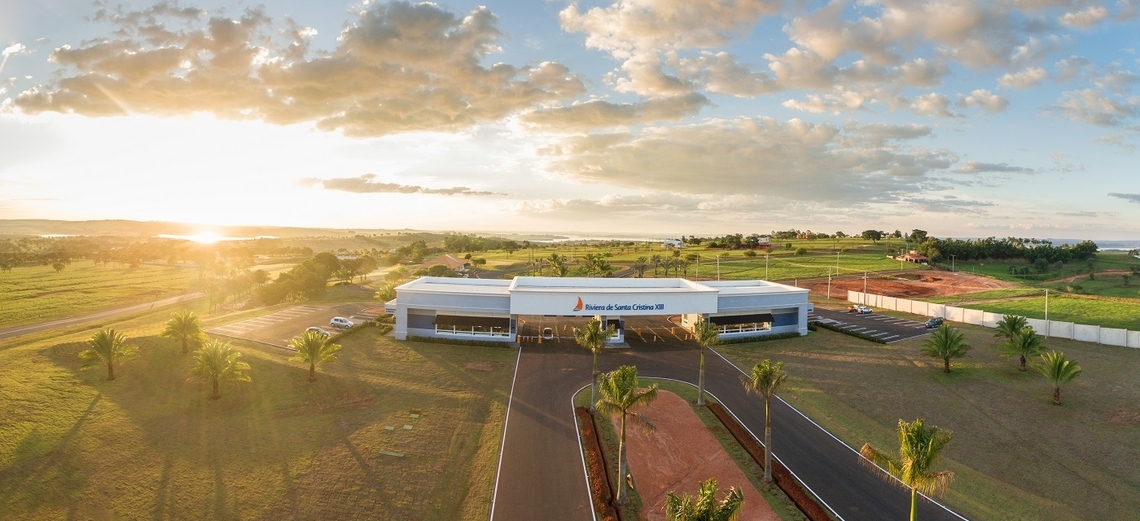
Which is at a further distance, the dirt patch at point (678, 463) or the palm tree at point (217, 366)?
the palm tree at point (217, 366)

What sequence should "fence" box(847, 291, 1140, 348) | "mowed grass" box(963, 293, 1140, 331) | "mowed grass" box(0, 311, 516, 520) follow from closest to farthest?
1. "mowed grass" box(0, 311, 516, 520)
2. "fence" box(847, 291, 1140, 348)
3. "mowed grass" box(963, 293, 1140, 331)

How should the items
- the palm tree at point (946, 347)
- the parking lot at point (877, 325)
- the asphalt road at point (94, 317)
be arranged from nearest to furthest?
the palm tree at point (946, 347) → the asphalt road at point (94, 317) → the parking lot at point (877, 325)

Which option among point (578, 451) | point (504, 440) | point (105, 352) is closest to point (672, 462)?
point (578, 451)

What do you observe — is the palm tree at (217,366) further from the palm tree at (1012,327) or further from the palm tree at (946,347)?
the palm tree at (1012,327)

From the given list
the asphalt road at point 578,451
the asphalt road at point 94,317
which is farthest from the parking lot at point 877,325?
the asphalt road at point 94,317

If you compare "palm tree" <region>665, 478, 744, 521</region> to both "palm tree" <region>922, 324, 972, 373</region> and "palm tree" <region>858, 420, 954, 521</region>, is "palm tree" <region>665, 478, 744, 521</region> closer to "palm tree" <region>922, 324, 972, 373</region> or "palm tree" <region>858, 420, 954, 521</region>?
"palm tree" <region>858, 420, 954, 521</region>

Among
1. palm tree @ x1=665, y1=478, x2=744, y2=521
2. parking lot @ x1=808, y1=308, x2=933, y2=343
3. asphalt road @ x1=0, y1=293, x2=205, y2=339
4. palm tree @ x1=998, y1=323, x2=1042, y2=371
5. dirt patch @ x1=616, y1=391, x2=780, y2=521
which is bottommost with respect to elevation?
dirt patch @ x1=616, y1=391, x2=780, y2=521

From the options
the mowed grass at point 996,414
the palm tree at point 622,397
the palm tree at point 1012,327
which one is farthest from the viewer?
the palm tree at point 1012,327

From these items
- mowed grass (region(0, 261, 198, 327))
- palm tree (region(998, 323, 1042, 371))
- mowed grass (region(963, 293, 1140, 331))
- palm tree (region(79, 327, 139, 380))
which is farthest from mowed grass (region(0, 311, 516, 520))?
mowed grass (region(963, 293, 1140, 331))
